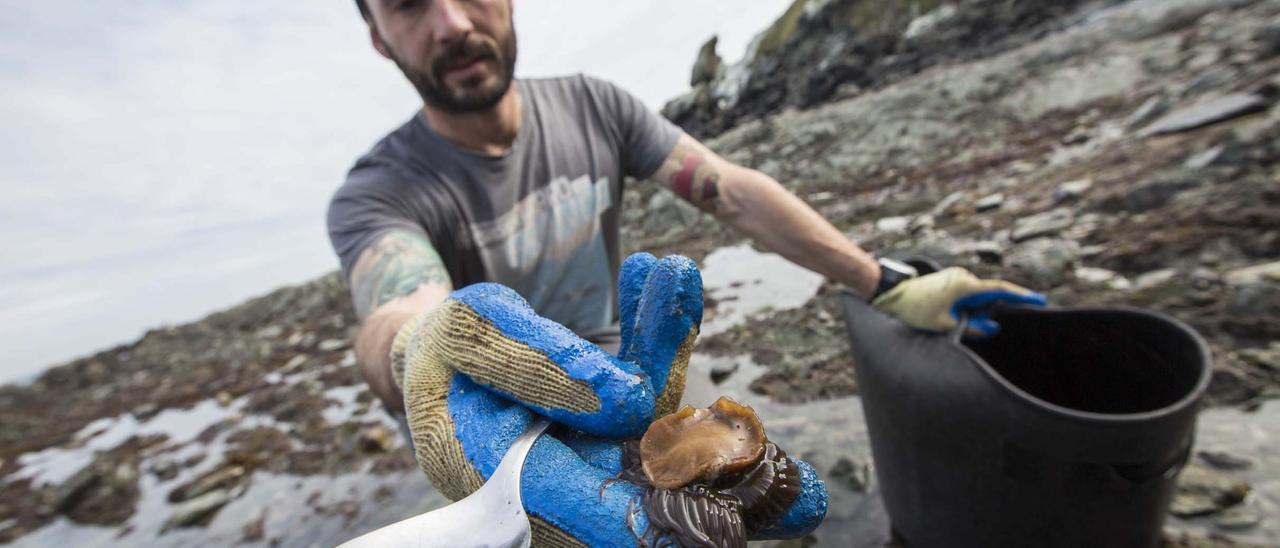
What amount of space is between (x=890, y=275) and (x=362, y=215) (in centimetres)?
227

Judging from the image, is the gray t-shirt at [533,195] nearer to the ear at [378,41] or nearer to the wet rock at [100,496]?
the ear at [378,41]

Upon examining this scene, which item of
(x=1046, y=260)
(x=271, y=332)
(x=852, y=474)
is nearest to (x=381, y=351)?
(x=852, y=474)

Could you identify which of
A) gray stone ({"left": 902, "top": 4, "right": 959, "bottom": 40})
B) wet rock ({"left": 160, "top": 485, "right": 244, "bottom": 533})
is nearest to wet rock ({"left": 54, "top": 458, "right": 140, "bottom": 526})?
wet rock ({"left": 160, "top": 485, "right": 244, "bottom": 533})

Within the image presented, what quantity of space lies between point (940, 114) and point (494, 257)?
10.9 meters

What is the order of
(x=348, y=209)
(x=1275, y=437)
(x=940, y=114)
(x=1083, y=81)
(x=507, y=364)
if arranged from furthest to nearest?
(x=940, y=114) < (x=1083, y=81) < (x=348, y=209) < (x=1275, y=437) < (x=507, y=364)

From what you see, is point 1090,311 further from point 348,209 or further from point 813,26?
point 813,26

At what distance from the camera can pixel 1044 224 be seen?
4598 mm

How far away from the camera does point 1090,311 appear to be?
1932 mm

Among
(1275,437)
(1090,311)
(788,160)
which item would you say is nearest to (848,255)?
(1090,311)

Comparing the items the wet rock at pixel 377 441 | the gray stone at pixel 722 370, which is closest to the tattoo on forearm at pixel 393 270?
the gray stone at pixel 722 370

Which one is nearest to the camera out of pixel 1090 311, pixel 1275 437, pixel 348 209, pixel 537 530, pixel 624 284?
pixel 537 530

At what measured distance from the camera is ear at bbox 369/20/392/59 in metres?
2.55

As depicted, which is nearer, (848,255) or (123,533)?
(848,255)

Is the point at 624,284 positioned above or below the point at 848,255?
above
